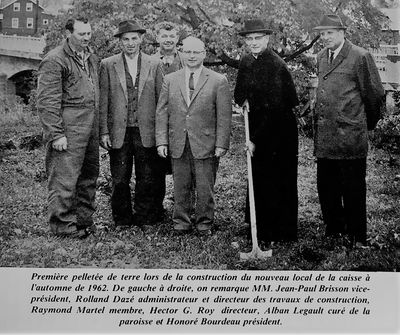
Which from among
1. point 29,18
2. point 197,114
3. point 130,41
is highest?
point 29,18

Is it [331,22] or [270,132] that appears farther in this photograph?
[270,132]

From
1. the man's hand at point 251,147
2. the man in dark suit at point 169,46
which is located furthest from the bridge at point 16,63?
the man's hand at point 251,147

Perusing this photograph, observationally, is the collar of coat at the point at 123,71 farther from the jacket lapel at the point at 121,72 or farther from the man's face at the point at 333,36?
the man's face at the point at 333,36

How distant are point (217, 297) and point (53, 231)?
1579mm

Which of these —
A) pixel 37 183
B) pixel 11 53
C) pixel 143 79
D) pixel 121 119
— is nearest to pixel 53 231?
pixel 121 119

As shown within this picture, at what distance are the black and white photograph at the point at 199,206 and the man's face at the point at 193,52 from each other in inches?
0.5

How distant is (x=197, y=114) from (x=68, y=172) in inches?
46.8

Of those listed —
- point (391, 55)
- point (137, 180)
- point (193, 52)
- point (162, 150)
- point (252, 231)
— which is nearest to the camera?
point (252, 231)

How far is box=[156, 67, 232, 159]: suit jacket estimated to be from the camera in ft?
13.6

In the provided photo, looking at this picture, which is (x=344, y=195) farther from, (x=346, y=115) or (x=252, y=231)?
(x=252, y=231)

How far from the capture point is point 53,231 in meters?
4.29

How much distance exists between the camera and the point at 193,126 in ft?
13.8

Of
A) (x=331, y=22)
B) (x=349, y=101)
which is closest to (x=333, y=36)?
(x=331, y=22)

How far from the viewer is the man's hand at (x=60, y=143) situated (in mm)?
4078
